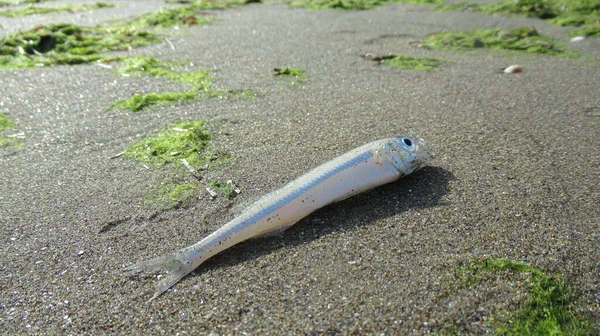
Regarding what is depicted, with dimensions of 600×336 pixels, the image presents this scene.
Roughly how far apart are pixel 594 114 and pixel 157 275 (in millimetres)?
4302

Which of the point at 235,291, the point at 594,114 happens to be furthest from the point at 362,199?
the point at 594,114

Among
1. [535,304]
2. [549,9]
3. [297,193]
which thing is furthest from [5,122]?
[549,9]

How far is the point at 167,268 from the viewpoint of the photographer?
2842 mm

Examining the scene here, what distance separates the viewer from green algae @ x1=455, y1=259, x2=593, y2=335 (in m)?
2.37

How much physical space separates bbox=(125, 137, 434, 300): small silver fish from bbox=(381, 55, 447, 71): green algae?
304 cm

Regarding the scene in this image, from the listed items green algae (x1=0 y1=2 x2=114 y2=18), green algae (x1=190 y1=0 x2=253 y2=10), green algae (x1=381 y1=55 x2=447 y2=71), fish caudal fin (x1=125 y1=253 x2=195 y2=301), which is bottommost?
green algae (x1=190 y1=0 x2=253 y2=10)

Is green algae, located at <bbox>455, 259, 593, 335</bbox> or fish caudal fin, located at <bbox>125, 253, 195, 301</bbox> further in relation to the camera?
fish caudal fin, located at <bbox>125, 253, 195, 301</bbox>

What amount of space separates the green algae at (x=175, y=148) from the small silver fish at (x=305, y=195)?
1164 mm

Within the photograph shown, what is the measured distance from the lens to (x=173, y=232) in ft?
10.5

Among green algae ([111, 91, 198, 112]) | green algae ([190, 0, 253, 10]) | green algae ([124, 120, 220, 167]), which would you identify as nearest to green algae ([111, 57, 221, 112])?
green algae ([111, 91, 198, 112])

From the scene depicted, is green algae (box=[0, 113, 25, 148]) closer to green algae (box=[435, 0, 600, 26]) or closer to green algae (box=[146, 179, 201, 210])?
green algae (box=[146, 179, 201, 210])

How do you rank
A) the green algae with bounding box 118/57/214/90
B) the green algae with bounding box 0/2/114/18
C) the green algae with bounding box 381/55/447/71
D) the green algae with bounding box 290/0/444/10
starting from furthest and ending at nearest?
the green algae with bounding box 290/0/444/10 → the green algae with bounding box 0/2/114/18 → the green algae with bounding box 381/55/447/71 → the green algae with bounding box 118/57/214/90

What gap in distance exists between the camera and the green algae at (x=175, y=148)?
4.12m

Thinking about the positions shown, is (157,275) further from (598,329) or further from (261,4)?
(261,4)
